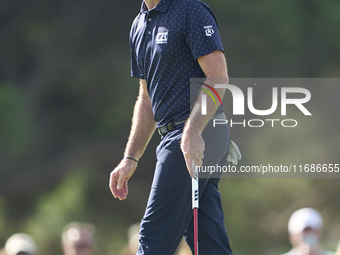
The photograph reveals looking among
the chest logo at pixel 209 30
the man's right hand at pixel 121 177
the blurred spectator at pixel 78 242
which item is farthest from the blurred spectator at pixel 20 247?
the chest logo at pixel 209 30

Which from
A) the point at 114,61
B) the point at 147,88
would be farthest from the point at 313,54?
the point at 147,88

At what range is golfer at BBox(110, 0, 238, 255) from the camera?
9.15 ft

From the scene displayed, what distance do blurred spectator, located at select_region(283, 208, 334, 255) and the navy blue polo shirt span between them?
6.14 feet

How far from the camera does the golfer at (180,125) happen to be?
279 cm

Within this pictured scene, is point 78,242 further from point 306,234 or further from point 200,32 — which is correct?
point 200,32

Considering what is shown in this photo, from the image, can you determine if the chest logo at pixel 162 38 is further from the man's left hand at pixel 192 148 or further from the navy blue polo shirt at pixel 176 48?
the man's left hand at pixel 192 148

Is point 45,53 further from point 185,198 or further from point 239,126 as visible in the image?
point 185,198

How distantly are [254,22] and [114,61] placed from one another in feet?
7.98

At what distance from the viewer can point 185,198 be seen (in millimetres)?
2793

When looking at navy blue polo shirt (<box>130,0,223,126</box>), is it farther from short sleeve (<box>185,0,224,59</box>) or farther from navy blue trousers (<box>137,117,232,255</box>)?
navy blue trousers (<box>137,117,232,255</box>)

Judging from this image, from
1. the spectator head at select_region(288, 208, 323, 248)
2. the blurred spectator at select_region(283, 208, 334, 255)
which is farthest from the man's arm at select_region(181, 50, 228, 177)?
the spectator head at select_region(288, 208, 323, 248)

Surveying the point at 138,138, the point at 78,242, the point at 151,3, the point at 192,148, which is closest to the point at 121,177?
the point at 138,138

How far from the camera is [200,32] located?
2.79 metres

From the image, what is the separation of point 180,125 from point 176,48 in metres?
0.33
